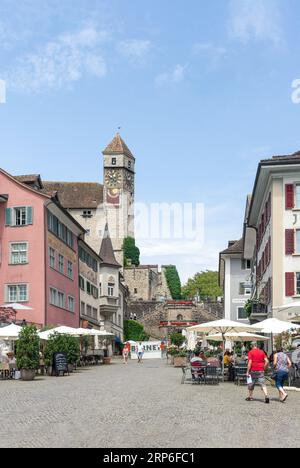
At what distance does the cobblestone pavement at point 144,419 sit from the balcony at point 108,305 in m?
59.9

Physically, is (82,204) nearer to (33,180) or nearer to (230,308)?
(230,308)

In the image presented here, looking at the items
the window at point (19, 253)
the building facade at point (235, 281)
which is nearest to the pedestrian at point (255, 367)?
the window at point (19, 253)

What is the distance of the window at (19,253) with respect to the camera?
52.3 meters

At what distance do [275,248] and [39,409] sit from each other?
25690 millimetres

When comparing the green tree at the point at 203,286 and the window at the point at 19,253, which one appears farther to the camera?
the green tree at the point at 203,286

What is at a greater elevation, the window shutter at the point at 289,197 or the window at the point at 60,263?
the window shutter at the point at 289,197

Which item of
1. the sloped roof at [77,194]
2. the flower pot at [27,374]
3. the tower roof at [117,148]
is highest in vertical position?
the tower roof at [117,148]

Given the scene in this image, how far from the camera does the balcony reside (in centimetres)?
8606

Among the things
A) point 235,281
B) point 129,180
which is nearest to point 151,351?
point 235,281

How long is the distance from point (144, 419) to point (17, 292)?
37.0 metres

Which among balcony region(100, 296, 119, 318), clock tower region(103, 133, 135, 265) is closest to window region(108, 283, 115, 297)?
balcony region(100, 296, 119, 318)

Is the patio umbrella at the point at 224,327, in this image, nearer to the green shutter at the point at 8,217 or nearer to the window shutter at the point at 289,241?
the window shutter at the point at 289,241

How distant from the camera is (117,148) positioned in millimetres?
145125
